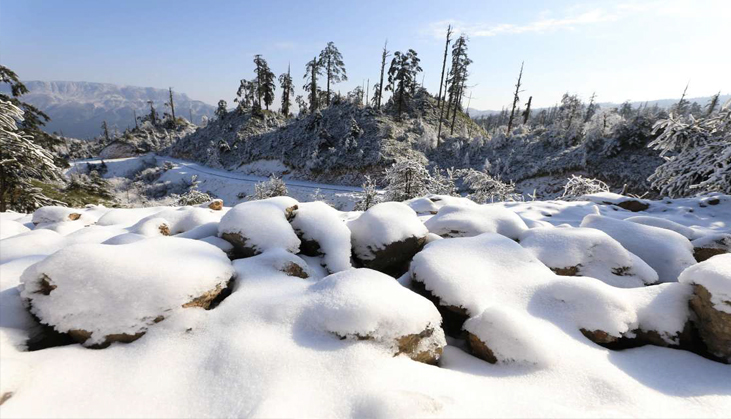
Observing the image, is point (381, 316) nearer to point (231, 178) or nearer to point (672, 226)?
→ point (672, 226)

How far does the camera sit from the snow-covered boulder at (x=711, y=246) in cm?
422

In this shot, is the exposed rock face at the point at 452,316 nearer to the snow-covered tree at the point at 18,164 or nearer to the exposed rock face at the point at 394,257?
the exposed rock face at the point at 394,257

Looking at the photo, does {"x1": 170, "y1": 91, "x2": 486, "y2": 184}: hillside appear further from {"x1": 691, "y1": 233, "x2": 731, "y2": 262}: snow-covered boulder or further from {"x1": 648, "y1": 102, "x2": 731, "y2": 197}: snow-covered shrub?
{"x1": 691, "y1": 233, "x2": 731, "y2": 262}: snow-covered boulder

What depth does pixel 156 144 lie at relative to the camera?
50281 millimetres

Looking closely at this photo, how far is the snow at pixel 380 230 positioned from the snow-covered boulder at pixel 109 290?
2.15 m

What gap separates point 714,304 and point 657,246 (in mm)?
2169

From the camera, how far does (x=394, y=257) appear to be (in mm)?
4426

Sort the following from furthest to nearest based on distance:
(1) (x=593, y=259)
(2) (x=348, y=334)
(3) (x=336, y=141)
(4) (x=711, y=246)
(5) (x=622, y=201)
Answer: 1. (3) (x=336, y=141)
2. (5) (x=622, y=201)
3. (4) (x=711, y=246)
4. (1) (x=593, y=259)
5. (2) (x=348, y=334)

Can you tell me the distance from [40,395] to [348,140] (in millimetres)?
32257

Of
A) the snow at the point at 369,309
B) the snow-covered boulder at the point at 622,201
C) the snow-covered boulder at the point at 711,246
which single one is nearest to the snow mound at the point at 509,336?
the snow at the point at 369,309

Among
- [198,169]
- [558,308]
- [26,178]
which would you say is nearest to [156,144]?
[198,169]

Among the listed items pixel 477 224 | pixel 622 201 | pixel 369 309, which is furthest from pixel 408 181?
pixel 369 309

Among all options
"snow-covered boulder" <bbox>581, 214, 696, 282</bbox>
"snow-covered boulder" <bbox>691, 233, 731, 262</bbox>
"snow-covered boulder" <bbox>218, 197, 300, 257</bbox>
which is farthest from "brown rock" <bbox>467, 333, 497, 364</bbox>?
"snow-covered boulder" <bbox>691, 233, 731, 262</bbox>

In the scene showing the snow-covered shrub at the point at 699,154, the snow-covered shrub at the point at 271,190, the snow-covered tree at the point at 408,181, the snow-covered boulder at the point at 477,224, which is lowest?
the snow-covered shrub at the point at 271,190
